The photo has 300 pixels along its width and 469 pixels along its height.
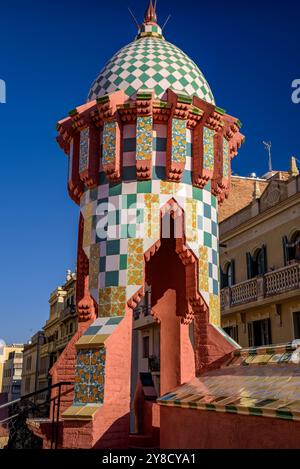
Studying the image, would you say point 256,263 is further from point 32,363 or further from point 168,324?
point 32,363

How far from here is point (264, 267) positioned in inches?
872

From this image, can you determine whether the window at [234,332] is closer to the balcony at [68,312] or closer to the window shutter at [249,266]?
the window shutter at [249,266]

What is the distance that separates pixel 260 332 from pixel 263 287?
205 centimetres

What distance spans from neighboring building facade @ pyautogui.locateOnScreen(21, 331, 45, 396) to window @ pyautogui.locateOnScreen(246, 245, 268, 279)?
40.9 metres

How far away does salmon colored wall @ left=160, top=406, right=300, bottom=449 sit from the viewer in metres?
4.83

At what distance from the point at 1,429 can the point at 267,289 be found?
16048 millimetres

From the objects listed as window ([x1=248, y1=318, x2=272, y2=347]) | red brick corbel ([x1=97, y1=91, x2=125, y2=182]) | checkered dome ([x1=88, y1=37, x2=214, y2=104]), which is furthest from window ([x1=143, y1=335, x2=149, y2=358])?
red brick corbel ([x1=97, y1=91, x2=125, y2=182])

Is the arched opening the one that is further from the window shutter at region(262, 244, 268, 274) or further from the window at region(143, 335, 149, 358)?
the window at region(143, 335, 149, 358)

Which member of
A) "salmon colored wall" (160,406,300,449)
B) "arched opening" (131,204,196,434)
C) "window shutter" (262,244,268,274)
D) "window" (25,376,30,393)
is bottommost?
"window" (25,376,30,393)

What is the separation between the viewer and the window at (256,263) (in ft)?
73.6

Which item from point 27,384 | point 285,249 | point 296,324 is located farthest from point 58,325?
point 296,324
